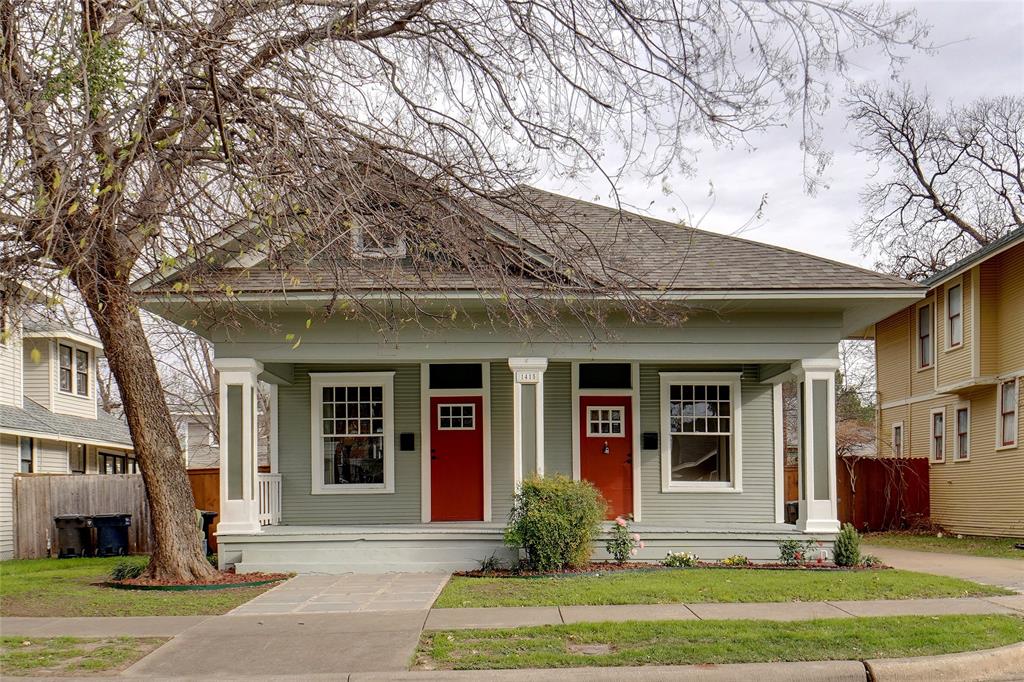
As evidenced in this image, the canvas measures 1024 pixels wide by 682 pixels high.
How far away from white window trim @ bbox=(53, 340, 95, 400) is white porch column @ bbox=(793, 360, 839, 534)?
19.0 m

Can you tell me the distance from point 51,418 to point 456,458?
13.0 meters

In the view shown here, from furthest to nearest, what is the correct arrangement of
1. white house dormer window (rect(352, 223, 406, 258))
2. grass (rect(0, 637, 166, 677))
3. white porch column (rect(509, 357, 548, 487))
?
white porch column (rect(509, 357, 548, 487)) → grass (rect(0, 637, 166, 677)) → white house dormer window (rect(352, 223, 406, 258))

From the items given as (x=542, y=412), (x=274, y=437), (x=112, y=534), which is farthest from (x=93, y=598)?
(x=112, y=534)

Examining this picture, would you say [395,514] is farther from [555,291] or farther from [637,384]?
[555,291]

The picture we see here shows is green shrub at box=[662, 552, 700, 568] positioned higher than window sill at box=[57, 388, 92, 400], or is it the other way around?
window sill at box=[57, 388, 92, 400]

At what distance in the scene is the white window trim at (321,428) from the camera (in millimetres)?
16578

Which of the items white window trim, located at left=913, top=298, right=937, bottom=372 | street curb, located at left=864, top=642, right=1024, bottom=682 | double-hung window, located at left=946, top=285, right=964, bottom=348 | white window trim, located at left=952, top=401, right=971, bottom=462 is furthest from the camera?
white window trim, located at left=913, top=298, right=937, bottom=372

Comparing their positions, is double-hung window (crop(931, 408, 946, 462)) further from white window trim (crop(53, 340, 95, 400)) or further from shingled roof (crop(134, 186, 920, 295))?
white window trim (crop(53, 340, 95, 400))

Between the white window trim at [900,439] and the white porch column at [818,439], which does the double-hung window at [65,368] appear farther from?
the white window trim at [900,439]

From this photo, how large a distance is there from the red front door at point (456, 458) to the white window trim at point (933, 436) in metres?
13.4

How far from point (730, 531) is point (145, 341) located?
8.30m

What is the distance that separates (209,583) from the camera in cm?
1312

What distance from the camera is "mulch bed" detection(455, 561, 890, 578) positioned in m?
13.3

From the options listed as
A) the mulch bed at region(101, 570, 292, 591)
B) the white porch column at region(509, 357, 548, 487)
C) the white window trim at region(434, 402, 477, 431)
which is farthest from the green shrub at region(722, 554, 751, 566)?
the mulch bed at region(101, 570, 292, 591)
